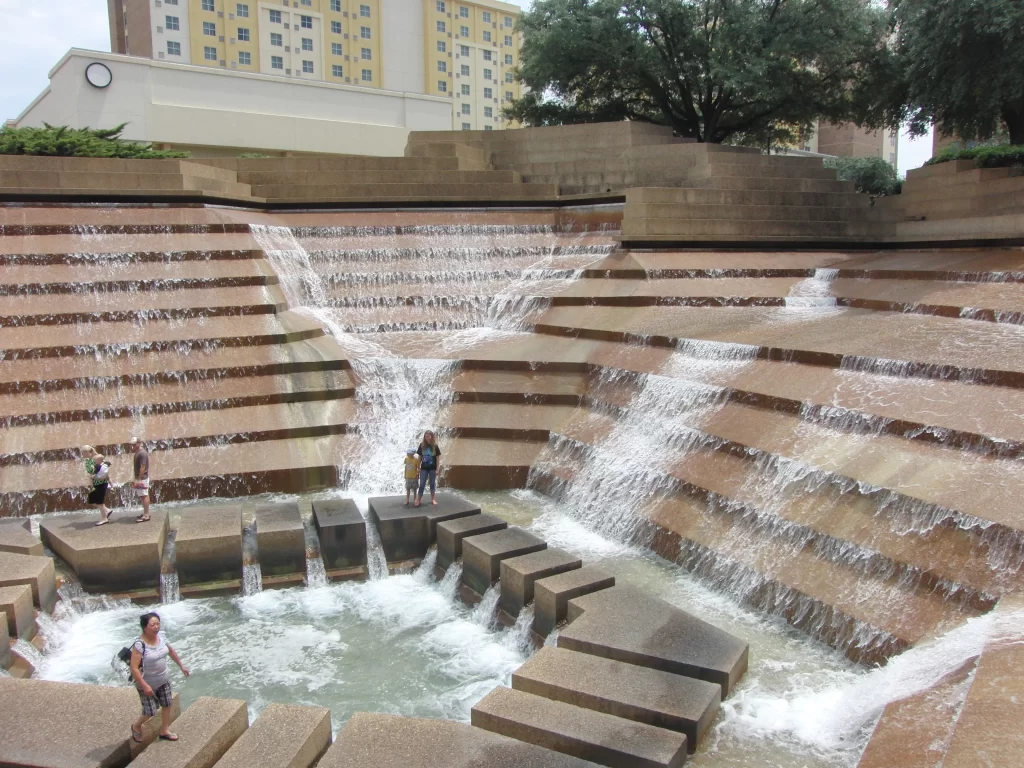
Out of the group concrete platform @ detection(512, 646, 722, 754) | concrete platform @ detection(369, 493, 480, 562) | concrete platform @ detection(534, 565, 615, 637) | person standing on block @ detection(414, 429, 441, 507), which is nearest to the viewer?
concrete platform @ detection(512, 646, 722, 754)

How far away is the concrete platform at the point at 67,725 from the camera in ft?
19.6

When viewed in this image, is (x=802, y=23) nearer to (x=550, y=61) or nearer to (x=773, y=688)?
(x=550, y=61)

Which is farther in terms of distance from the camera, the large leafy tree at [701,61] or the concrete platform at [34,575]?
the large leafy tree at [701,61]

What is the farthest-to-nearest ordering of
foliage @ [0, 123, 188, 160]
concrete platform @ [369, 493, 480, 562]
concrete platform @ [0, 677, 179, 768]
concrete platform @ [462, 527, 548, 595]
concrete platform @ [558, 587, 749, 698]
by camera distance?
foliage @ [0, 123, 188, 160], concrete platform @ [369, 493, 480, 562], concrete platform @ [462, 527, 548, 595], concrete platform @ [558, 587, 749, 698], concrete platform @ [0, 677, 179, 768]

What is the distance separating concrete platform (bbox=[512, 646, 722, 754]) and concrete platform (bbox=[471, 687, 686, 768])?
158 millimetres

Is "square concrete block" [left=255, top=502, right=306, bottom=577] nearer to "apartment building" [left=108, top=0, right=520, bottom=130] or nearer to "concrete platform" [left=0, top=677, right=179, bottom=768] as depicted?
"concrete platform" [left=0, top=677, right=179, bottom=768]

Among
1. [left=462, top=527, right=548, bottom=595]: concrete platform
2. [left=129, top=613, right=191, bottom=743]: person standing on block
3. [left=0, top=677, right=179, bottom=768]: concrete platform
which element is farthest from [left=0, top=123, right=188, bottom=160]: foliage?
[left=129, top=613, right=191, bottom=743]: person standing on block

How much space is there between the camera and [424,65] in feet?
208

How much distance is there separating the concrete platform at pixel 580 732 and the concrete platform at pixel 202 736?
6.30 ft

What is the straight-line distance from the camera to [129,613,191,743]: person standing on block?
6.12m

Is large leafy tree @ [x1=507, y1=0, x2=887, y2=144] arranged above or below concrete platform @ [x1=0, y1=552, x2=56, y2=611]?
above

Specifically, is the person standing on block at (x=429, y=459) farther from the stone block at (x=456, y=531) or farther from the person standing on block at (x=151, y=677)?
the person standing on block at (x=151, y=677)

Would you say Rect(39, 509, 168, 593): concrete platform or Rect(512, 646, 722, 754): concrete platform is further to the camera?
Rect(39, 509, 168, 593): concrete platform

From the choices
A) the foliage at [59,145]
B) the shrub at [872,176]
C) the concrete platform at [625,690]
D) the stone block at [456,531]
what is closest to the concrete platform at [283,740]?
the concrete platform at [625,690]
